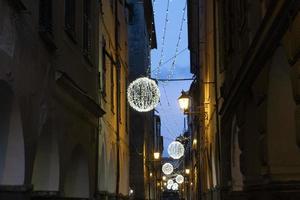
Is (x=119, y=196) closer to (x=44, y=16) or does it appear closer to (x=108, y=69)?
(x=108, y=69)

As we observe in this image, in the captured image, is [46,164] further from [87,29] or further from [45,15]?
[87,29]

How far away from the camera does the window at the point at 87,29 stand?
17.0 m

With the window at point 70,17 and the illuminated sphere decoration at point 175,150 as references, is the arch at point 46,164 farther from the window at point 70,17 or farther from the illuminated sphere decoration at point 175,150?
the illuminated sphere decoration at point 175,150

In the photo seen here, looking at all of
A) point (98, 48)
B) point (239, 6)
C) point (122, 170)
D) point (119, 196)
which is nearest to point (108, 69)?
point (98, 48)

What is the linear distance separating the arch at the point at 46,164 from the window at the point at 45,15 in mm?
1867

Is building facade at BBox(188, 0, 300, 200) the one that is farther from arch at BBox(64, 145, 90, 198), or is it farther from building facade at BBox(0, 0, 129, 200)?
arch at BBox(64, 145, 90, 198)

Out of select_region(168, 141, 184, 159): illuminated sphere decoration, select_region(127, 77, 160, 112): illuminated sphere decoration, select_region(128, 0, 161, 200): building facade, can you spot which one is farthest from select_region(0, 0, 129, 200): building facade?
select_region(128, 0, 161, 200): building facade

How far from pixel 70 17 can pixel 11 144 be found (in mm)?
5897

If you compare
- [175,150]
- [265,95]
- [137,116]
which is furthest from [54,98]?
[137,116]

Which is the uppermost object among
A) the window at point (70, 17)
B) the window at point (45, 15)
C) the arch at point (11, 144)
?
the window at point (70, 17)

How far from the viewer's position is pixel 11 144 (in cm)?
959

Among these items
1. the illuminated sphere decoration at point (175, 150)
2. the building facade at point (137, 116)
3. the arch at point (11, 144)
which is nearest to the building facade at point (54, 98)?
the arch at point (11, 144)

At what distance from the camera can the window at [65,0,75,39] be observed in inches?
562

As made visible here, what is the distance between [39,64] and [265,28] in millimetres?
3919
